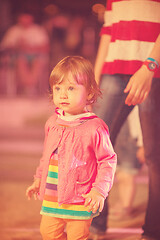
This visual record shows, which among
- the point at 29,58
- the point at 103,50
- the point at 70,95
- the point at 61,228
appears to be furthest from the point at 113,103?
the point at 29,58

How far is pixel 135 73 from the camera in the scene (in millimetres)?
1756

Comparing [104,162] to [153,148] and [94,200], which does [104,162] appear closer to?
[94,200]

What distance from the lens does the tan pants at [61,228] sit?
1551 millimetres

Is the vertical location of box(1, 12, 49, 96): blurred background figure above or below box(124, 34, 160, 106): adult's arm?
below

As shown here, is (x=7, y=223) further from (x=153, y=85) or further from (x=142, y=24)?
(x=142, y=24)

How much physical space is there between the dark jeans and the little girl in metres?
0.34

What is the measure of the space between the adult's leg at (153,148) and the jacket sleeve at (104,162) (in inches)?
16.3

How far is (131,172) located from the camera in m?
2.66

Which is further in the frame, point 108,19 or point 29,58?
point 29,58

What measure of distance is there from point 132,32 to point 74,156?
0.73 metres

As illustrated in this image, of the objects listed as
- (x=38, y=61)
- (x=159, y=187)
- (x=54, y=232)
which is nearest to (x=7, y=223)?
(x=54, y=232)

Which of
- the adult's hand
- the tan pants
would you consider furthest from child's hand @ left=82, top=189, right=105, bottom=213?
the adult's hand

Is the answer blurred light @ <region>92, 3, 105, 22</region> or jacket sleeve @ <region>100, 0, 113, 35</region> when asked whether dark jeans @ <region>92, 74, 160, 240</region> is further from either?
blurred light @ <region>92, 3, 105, 22</region>

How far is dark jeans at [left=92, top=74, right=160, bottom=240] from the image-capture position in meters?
1.85
